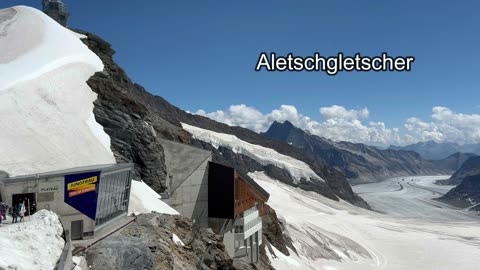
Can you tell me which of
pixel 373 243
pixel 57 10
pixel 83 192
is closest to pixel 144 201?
pixel 83 192

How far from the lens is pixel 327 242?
83.2 metres

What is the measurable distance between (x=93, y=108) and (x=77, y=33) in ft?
65.5

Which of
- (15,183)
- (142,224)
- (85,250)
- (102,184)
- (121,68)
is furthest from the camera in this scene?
(121,68)

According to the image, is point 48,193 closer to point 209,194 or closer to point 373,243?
point 209,194

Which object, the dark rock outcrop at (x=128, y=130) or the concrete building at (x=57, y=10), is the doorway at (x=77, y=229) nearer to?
the dark rock outcrop at (x=128, y=130)

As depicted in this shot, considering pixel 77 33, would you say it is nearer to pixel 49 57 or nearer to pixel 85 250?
pixel 49 57

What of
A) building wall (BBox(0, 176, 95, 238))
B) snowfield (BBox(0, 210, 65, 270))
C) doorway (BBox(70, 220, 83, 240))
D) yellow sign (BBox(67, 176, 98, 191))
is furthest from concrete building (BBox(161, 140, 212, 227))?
snowfield (BBox(0, 210, 65, 270))

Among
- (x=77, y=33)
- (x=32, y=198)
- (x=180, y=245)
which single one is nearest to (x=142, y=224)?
(x=180, y=245)

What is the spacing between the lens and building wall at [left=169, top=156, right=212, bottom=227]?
42188 mm

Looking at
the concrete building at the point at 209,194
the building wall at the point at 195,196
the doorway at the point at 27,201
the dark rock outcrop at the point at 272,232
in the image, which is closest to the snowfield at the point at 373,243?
the dark rock outcrop at the point at 272,232

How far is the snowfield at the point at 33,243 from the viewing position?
42.7 ft

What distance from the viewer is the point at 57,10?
6347 cm

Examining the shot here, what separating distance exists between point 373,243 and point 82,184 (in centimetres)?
8577

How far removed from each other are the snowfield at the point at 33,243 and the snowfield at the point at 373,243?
41.9 meters
